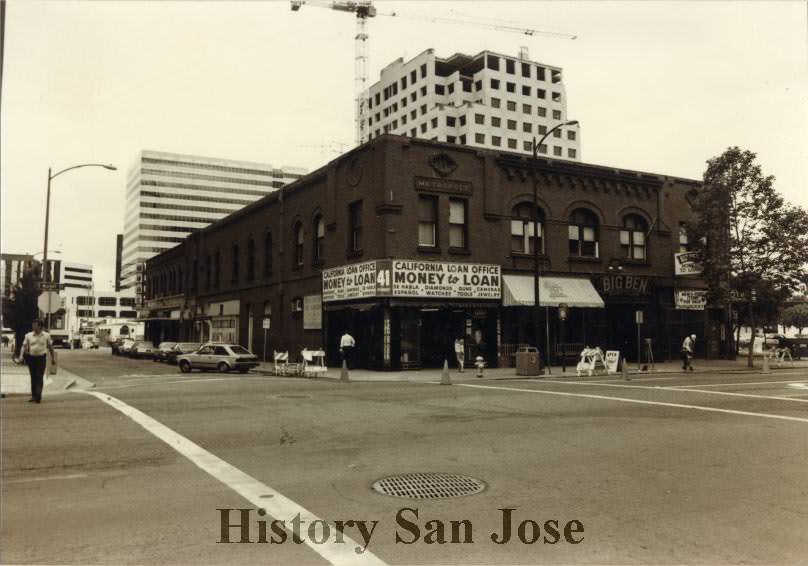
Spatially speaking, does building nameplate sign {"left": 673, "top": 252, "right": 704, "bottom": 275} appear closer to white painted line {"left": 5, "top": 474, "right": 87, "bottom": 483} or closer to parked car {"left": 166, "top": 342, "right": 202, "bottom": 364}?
parked car {"left": 166, "top": 342, "right": 202, "bottom": 364}

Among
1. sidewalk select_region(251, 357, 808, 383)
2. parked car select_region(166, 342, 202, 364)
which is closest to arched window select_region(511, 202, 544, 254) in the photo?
sidewalk select_region(251, 357, 808, 383)

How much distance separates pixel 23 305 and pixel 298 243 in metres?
16.5

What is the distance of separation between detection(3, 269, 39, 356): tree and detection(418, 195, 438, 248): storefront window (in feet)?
77.2

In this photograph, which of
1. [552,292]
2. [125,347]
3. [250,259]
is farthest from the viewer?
[125,347]

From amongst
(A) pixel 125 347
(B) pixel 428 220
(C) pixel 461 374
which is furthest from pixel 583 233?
(A) pixel 125 347

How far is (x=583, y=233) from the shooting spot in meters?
32.6

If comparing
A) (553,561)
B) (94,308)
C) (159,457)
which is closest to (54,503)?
(159,457)

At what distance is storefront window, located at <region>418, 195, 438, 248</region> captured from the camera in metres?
28.3

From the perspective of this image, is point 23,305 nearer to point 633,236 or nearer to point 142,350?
point 142,350

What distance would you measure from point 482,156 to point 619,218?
29.8ft

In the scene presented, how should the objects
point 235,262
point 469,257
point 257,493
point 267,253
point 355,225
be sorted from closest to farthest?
point 257,493 → point 469,257 → point 355,225 → point 267,253 → point 235,262

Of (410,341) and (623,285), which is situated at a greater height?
(623,285)

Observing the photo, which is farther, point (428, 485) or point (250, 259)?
point (250, 259)

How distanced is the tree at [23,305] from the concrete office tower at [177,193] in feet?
343
